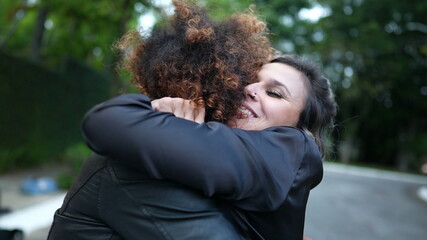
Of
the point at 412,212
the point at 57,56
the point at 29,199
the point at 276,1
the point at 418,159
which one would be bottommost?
the point at 418,159

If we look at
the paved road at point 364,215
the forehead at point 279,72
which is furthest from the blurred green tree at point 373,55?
the forehead at point 279,72

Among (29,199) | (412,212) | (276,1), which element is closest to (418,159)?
(276,1)

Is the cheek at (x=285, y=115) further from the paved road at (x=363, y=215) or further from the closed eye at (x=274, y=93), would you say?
the paved road at (x=363, y=215)

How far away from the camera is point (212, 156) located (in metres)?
1.17

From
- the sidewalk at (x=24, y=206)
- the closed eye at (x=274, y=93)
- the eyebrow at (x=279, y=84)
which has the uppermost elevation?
the eyebrow at (x=279, y=84)

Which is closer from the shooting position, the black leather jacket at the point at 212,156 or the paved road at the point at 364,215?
the black leather jacket at the point at 212,156

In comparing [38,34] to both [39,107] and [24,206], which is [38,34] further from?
[24,206]

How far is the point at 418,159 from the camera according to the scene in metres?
34.0

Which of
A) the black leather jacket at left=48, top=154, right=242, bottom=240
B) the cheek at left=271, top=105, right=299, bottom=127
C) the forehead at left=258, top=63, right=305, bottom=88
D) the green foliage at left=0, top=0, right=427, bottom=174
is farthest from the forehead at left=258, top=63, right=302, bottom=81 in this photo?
the green foliage at left=0, top=0, right=427, bottom=174

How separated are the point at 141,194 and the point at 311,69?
991mm

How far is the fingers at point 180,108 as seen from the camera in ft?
4.50

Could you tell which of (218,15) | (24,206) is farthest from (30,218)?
→ (218,15)

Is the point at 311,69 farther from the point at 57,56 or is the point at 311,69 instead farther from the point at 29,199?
the point at 57,56

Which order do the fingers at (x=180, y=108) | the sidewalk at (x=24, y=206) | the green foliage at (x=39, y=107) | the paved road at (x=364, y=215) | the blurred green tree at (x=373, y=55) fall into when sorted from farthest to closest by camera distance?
the blurred green tree at (x=373, y=55) < the green foliage at (x=39, y=107) < the paved road at (x=364, y=215) < the sidewalk at (x=24, y=206) < the fingers at (x=180, y=108)
